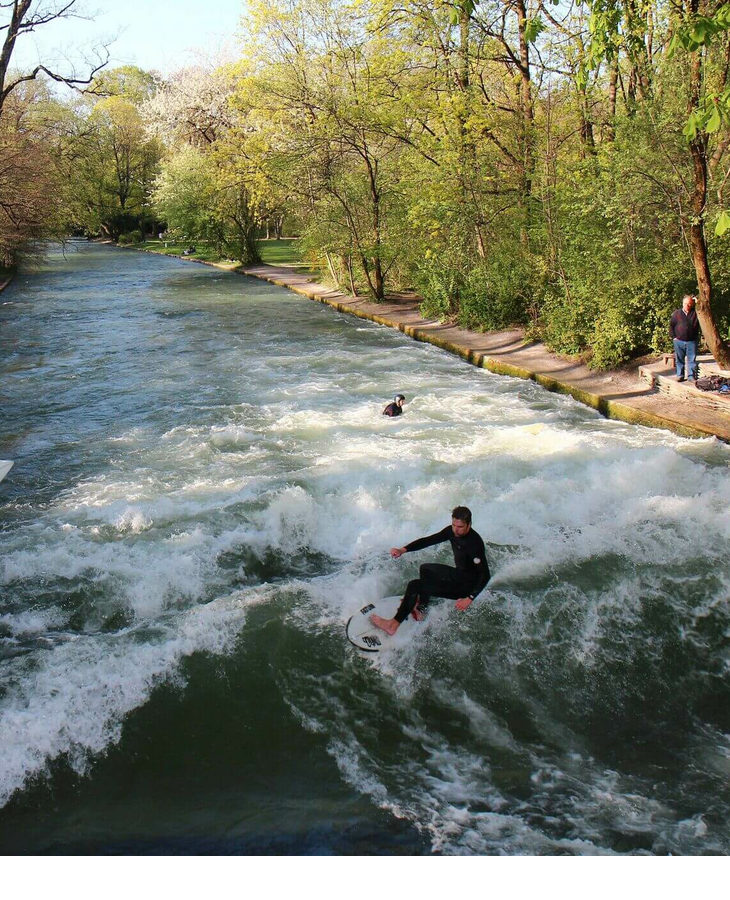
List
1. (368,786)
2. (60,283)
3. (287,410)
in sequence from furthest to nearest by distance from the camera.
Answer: (60,283) < (287,410) < (368,786)

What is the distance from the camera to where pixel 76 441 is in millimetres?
12906

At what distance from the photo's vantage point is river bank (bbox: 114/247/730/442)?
12188mm

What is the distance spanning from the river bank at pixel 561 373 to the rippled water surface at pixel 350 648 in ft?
1.50

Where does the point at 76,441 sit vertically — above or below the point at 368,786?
above

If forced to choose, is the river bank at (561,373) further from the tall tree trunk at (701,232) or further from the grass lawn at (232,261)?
the grass lawn at (232,261)

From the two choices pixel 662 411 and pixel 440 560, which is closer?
pixel 440 560

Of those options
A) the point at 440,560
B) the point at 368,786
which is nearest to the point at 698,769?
the point at 368,786

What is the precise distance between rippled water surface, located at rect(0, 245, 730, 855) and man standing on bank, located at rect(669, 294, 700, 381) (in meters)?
1.73

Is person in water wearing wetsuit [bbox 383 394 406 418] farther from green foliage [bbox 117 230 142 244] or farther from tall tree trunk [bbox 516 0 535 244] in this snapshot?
green foliage [bbox 117 230 142 244]

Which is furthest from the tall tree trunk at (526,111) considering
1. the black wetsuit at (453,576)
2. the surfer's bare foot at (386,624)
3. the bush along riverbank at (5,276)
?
the bush along riverbank at (5,276)

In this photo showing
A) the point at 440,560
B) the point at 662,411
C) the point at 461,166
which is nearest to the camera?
the point at 440,560

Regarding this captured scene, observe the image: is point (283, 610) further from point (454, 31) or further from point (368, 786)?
point (454, 31)

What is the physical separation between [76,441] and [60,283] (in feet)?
92.9

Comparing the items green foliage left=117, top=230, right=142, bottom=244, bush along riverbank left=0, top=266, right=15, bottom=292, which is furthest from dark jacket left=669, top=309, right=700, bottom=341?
green foliage left=117, top=230, right=142, bottom=244
